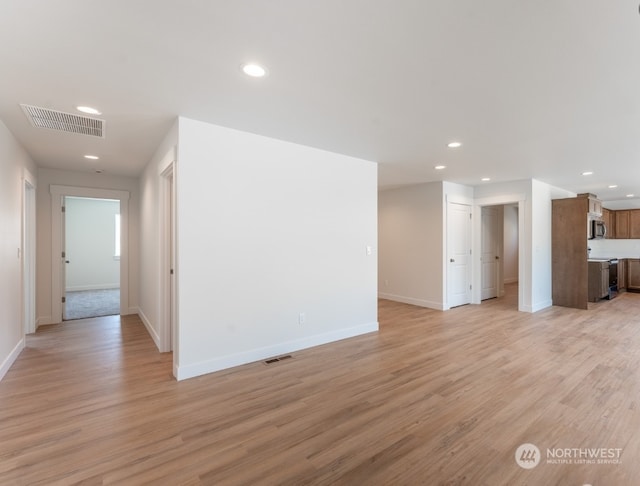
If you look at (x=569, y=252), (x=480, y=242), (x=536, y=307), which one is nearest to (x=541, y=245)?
(x=569, y=252)

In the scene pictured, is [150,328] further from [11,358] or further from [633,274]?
[633,274]

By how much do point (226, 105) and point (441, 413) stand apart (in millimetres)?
3086

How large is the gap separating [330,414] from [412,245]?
4.69 m

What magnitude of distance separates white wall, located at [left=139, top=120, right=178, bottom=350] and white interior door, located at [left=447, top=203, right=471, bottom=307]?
16.2 feet

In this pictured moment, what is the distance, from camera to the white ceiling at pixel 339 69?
1.58 m

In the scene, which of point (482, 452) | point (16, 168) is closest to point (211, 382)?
point (482, 452)

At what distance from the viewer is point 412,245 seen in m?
6.50

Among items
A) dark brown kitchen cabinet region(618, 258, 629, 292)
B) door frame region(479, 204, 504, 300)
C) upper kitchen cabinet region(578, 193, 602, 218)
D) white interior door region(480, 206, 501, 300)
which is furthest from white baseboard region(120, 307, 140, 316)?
dark brown kitchen cabinet region(618, 258, 629, 292)

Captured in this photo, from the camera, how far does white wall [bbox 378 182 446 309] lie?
19.9 ft

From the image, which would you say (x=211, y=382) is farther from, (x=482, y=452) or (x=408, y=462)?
(x=482, y=452)

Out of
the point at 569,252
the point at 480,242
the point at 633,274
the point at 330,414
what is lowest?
the point at 330,414

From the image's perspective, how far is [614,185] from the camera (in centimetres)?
645

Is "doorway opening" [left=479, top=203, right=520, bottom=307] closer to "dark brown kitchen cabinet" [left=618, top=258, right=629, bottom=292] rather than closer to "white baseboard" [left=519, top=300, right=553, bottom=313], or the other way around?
"white baseboard" [left=519, top=300, right=553, bottom=313]

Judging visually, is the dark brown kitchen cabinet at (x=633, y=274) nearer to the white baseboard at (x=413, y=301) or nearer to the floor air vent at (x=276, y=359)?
the white baseboard at (x=413, y=301)
